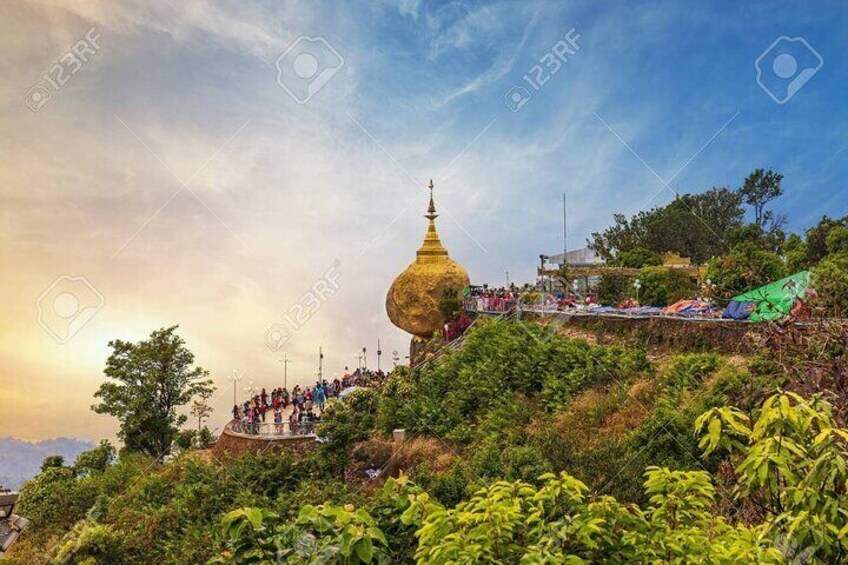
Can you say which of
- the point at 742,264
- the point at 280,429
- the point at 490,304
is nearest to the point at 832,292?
the point at 742,264

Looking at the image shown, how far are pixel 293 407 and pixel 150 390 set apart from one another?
5.48 metres

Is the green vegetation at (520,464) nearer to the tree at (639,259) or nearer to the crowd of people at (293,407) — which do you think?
the crowd of people at (293,407)

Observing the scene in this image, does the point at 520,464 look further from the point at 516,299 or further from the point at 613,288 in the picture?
the point at 613,288

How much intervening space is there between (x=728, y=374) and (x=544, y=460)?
5.80m

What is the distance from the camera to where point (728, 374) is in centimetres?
1764

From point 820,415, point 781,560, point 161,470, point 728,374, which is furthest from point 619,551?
point 161,470

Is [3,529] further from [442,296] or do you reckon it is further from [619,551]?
[442,296]

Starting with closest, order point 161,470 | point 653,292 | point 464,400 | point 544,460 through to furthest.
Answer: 1. point 544,460
2. point 464,400
3. point 161,470
4. point 653,292

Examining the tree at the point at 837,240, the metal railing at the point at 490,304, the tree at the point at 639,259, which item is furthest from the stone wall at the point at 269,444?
the tree at the point at 837,240

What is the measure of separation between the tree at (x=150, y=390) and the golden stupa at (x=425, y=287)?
895 centimetres

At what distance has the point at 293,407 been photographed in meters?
26.8

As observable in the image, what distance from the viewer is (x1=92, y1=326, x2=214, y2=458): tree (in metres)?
27.2

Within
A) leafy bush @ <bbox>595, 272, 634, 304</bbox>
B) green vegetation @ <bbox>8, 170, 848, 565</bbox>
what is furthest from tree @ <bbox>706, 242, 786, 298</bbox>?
leafy bush @ <bbox>595, 272, 634, 304</bbox>

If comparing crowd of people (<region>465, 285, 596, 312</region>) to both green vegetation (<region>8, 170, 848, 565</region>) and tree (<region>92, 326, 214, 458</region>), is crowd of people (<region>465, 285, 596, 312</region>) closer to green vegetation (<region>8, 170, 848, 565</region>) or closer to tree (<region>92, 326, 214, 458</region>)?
green vegetation (<region>8, 170, 848, 565</region>)
